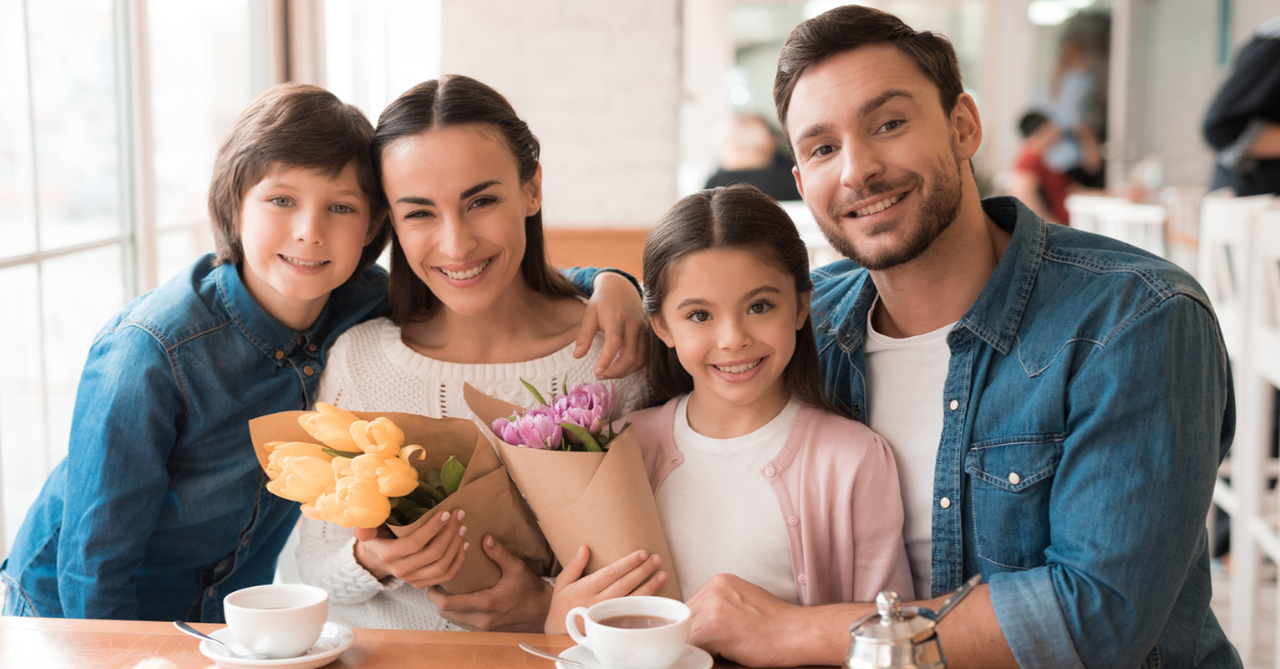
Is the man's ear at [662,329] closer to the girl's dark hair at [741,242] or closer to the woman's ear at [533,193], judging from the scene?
the girl's dark hair at [741,242]

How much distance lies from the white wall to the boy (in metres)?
2.12

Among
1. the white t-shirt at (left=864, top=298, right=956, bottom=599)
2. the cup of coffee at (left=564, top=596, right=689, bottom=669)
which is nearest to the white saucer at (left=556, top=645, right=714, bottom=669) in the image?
the cup of coffee at (left=564, top=596, right=689, bottom=669)

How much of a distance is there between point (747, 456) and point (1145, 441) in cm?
52

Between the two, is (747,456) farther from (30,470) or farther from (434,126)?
(30,470)

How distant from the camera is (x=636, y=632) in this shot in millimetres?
988

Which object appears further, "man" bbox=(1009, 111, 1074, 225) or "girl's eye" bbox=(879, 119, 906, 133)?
"man" bbox=(1009, 111, 1074, 225)

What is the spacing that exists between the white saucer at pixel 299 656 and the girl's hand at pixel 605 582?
26 cm

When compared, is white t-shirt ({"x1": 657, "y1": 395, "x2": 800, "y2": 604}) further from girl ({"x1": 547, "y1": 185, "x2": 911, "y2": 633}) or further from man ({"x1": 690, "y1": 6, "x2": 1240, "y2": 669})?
man ({"x1": 690, "y1": 6, "x2": 1240, "y2": 669})

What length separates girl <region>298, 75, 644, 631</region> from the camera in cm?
156

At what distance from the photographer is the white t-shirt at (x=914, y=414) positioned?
1477mm

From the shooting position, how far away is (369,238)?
175cm

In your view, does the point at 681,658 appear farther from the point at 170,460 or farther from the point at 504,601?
the point at 170,460

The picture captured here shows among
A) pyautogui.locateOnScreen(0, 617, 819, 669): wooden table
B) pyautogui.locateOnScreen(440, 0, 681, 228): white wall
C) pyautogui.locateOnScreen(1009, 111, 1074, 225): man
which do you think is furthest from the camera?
pyautogui.locateOnScreen(1009, 111, 1074, 225): man

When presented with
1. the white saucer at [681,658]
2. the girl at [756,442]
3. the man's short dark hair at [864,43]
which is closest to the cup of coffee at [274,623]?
Answer: the white saucer at [681,658]
